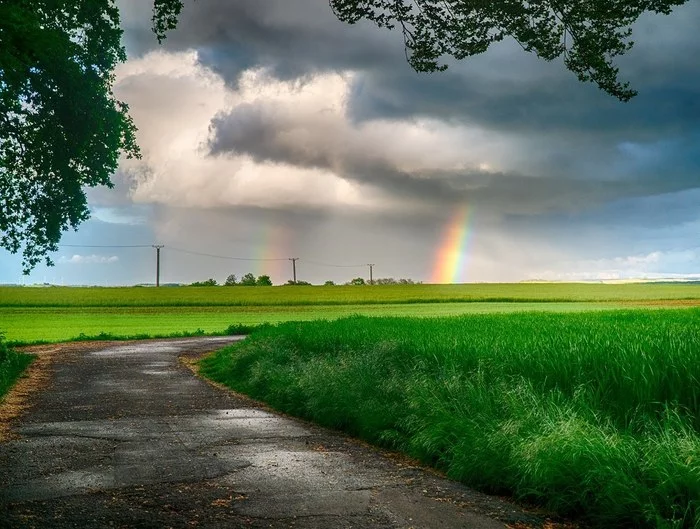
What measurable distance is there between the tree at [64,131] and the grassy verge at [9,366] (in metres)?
6.01

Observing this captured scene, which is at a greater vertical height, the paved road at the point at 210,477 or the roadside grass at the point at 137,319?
the roadside grass at the point at 137,319

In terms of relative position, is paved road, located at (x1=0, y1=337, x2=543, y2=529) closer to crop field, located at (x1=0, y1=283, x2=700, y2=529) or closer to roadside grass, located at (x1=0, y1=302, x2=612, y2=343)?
crop field, located at (x1=0, y1=283, x2=700, y2=529)

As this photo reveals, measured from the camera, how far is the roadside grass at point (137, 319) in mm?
45188

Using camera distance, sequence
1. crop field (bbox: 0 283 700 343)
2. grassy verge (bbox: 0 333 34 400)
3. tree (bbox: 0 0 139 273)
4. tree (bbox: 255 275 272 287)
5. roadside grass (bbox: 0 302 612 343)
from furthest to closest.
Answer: tree (bbox: 255 275 272 287) < crop field (bbox: 0 283 700 343) < roadside grass (bbox: 0 302 612 343) < tree (bbox: 0 0 139 273) < grassy verge (bbox: 0 333 34 400)

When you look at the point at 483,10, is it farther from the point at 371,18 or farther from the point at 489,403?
the point at 489,403

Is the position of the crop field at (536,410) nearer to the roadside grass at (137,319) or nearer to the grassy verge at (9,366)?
the grassy verge at (9,366)

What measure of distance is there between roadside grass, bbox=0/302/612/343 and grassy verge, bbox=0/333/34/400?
13922 mm

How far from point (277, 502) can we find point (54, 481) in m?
2.91

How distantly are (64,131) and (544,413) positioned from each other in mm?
22778

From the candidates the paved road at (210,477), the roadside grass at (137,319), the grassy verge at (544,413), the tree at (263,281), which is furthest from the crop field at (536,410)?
the tree at (263,281)

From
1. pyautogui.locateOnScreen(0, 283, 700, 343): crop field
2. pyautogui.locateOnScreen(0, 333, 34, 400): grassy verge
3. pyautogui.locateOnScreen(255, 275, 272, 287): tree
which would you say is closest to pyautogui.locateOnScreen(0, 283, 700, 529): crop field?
pyautogui.locateOnScreen(0, 333, 34, 400): grassy verge

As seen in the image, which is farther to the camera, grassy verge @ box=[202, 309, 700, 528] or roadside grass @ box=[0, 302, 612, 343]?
roadside grass @ box=[0, 302, 612, 343]

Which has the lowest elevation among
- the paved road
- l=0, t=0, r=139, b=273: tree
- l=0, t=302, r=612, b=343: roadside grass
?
the paved road

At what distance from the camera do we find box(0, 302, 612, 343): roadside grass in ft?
148
